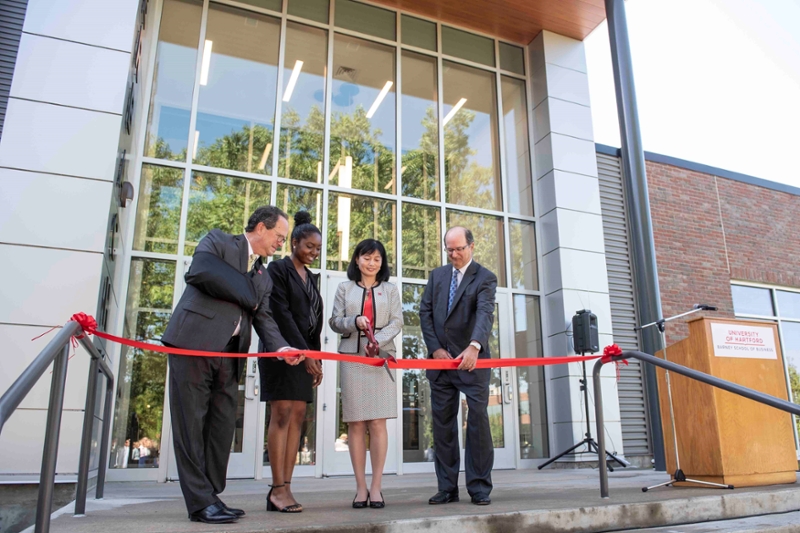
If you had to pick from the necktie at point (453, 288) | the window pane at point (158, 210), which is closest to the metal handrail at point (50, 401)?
the necktie at point (453, 288)

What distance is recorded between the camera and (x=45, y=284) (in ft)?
17.0

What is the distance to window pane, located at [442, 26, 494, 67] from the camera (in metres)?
9.26

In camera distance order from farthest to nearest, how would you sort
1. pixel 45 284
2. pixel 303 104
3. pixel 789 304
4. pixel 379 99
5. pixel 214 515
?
pixel 789 304, pixel 379 99, pixel 303 104, pixel 45 284, pixel 214 515

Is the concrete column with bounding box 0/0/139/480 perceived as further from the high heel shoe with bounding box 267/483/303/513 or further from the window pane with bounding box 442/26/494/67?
the window pane with bounding box 442/26/494/67

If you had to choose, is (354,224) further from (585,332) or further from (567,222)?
(585,332)

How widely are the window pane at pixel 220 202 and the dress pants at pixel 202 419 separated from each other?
4277mm

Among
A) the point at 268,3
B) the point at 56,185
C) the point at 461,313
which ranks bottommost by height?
the point at 461,313

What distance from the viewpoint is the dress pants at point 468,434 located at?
371cm

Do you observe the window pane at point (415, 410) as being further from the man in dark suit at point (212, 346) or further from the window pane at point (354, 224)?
the man in dark suit at point (212, 346)

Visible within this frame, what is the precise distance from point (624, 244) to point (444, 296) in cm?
689

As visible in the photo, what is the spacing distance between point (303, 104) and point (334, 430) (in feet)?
14.2

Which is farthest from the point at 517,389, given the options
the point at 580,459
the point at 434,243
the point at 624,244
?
the point at 624,244

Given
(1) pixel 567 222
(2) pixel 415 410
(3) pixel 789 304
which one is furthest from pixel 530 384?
(3) pixel 789 304

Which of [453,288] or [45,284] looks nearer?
[453,288]
